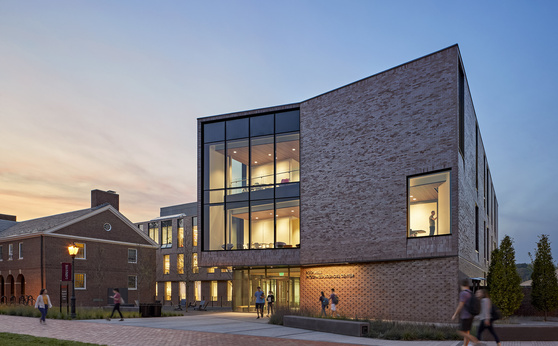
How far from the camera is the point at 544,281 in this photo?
29.1 m

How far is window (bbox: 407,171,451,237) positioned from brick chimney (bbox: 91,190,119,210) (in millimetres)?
34549

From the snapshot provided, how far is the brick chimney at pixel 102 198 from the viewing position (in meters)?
49.2

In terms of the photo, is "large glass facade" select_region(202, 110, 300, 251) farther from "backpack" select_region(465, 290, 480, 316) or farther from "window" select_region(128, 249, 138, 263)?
"window" select_region(128, 249, 138, 263)

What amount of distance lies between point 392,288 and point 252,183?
11481mm

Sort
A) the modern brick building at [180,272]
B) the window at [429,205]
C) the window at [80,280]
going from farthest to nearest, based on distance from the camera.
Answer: the modern brick building at [180,272]
the window at [80,280]
the window at [429,205]

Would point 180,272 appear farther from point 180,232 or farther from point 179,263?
point 180,232

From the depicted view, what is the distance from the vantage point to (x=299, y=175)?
30.5 metres

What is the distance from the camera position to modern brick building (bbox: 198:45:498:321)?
78.5 feet

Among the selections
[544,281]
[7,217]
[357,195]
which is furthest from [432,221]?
[7,217]

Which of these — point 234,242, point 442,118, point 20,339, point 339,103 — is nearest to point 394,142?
point 442,118

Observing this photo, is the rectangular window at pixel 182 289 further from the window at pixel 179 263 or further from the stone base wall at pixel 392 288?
the stone base wall at pixel 392 288

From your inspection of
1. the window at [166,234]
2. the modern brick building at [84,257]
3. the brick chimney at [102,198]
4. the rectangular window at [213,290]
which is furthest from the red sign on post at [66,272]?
the window at [166,234]

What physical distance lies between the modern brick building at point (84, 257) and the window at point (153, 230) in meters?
19.3

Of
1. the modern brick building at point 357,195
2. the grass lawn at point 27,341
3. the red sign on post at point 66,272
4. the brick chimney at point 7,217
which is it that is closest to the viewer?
the grass lawn at point 27,341
